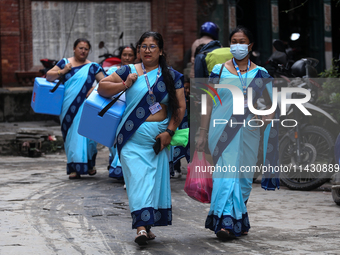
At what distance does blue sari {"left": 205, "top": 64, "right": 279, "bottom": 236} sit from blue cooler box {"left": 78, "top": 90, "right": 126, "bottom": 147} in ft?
2.62

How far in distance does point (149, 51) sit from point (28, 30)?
999 cm

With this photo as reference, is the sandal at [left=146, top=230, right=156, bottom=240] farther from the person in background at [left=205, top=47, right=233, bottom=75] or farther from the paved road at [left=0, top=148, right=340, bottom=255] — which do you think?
the person in background at [left=205, top=47, right=233, bottom=75]

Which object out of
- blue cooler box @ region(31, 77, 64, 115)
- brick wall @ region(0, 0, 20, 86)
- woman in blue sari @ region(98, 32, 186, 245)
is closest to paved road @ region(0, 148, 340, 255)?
woman in blue sari @ region(98, 32, 186, 245)

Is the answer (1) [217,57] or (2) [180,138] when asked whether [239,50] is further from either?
(1) [217,57]

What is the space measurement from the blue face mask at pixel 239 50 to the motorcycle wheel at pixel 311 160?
2502 mm

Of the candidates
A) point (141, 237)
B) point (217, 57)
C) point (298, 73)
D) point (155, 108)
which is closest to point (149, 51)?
point (155, 108)

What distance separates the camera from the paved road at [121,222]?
14.5 ft

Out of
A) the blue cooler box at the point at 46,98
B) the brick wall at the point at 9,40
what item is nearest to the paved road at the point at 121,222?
the blue cooler box at the point at 46,98

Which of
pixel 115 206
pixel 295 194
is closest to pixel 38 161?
pixel 115 206

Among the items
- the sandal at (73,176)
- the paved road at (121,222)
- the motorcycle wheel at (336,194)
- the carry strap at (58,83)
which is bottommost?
the paved road at (121,222)

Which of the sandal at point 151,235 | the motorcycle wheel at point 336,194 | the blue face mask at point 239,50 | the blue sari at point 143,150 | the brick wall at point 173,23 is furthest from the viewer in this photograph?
the brick wall at point 173,23

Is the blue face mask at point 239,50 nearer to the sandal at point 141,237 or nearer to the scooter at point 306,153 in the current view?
the sandal at point 141,237

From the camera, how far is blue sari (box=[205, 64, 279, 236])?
4645mm

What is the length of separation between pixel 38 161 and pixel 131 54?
304 cm
